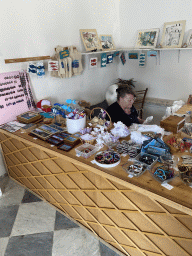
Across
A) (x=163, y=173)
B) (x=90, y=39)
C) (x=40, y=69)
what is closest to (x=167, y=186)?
(x=163, y=173)

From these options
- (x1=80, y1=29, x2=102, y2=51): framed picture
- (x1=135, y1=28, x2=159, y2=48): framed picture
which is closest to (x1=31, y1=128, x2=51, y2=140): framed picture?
(x1=80, y1=29, x2=102, y2=51): framed picture

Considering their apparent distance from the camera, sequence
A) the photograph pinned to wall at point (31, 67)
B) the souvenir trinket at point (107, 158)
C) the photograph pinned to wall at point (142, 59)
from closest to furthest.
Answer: the souvenir trinket at point (107, 158)
the photograph pinned to wall at point (31, 67)
the photograph pinned to wall at point (142, 59)

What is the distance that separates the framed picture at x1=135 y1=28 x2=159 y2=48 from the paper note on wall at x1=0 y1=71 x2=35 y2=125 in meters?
2.48

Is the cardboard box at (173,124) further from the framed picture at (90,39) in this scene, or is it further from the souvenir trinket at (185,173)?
the framed picture at (90,39)

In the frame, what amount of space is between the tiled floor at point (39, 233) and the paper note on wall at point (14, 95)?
3.75 ft

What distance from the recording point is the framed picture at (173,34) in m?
3.56

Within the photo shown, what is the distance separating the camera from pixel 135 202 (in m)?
1.50

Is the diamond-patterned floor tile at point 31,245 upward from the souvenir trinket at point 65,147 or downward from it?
downward

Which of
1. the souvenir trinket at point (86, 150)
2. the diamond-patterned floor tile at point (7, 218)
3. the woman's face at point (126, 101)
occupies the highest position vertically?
the woman's face at point (126, 101)

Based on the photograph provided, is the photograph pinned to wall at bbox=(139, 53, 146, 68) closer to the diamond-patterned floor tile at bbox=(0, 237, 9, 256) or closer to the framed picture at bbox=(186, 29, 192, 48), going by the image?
the framed picture at bbox=(186, 29, 192, 48)

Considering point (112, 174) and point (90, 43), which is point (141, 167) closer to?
point (112, 174)

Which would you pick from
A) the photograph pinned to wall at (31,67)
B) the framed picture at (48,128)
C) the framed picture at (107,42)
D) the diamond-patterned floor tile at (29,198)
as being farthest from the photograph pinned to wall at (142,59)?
the diamond-patterned floor tile at (29,198)

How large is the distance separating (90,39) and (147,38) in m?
1.22

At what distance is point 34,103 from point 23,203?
1407 mm
